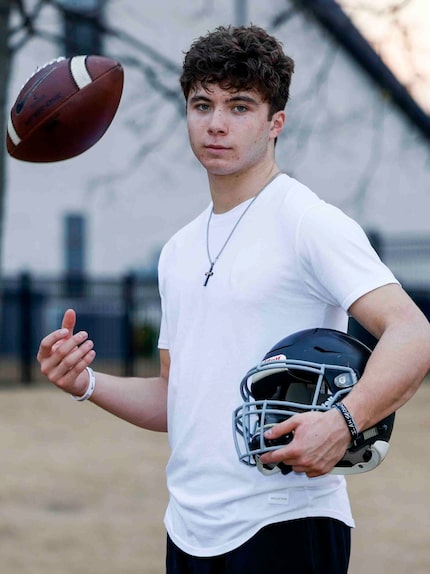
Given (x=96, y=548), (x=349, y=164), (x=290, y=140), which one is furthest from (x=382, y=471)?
(x=349, y=164)

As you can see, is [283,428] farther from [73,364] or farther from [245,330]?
[73,364]

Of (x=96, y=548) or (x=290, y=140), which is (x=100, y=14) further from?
(x=96, y=548)

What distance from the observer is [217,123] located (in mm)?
2947

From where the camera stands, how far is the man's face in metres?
2.96

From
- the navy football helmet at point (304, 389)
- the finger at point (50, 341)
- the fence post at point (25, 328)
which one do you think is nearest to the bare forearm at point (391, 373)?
the navy football helmet at point (304, 389)

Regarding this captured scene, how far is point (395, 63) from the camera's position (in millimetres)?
13516

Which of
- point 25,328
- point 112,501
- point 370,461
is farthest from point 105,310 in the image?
point 370,461

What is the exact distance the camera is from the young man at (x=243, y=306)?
110 inches

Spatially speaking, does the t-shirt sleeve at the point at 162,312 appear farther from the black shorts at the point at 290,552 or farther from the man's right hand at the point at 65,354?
the black shorts at the point at 290,552

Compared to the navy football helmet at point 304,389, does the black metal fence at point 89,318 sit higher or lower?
lower

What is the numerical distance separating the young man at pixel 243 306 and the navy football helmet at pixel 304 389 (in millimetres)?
110

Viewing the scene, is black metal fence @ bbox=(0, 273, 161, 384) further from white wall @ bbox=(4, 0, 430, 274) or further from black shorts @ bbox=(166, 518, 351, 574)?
black shorts @ bbox=(166, 518, 351, 574)

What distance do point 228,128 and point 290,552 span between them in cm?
117

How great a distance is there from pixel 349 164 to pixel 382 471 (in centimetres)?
1561
